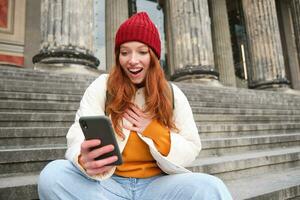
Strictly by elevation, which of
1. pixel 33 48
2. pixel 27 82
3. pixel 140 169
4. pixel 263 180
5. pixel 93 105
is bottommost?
pixel 263 180

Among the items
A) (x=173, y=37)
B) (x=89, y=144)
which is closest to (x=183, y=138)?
(x=89, y=144)

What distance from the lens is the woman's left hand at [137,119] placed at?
4.99ft

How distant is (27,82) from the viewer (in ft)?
15.3

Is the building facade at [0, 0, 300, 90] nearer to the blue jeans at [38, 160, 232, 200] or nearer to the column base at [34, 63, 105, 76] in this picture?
the column base at [34, 63, 105, 76]

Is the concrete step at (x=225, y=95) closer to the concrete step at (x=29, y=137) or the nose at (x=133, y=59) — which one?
the concrete step at (x=29, y=137)

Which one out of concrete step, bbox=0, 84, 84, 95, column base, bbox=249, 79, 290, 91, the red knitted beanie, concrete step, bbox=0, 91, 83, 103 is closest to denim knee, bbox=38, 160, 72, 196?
the red knitted beanie

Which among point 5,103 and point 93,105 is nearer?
point 93,105

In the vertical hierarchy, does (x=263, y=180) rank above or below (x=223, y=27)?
below

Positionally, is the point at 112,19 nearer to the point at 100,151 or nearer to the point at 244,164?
the point at 244,164

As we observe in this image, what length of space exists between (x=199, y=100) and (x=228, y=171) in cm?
316

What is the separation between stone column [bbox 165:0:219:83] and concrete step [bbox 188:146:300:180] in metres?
5.14

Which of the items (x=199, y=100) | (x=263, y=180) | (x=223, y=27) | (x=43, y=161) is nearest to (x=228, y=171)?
(x=263, y=180)

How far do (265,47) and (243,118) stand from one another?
6.69 meters

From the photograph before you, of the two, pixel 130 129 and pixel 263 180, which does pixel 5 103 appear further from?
pixel 263 180
